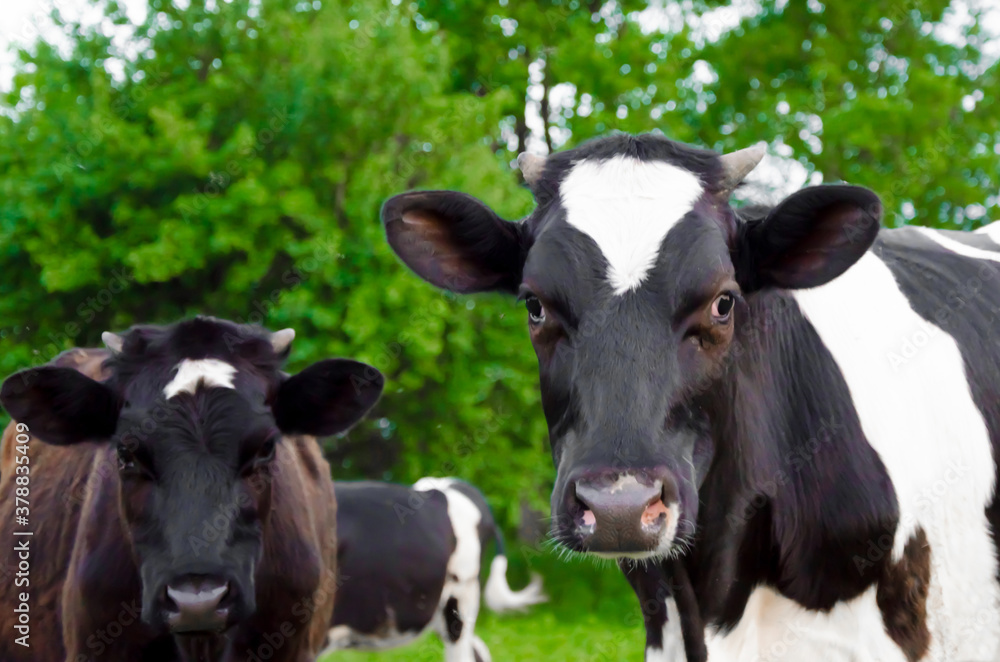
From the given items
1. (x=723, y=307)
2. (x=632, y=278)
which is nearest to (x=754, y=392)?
(x=723, y=307)

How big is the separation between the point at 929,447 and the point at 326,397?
2.73 meters

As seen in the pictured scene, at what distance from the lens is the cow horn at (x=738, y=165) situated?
3424mm

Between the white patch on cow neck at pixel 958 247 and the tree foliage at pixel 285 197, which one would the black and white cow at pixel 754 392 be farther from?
the tree foliage at pixel 285 197

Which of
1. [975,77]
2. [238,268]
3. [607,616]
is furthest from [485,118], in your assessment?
[975,77]

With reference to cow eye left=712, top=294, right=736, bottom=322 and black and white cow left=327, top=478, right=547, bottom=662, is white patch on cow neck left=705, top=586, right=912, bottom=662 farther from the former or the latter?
black and white cow left=327, top=478, right=547, bottom=662

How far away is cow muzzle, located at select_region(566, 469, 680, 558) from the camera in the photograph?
106 inches

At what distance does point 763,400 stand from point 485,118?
496 inches

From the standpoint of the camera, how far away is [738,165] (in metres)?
3.45

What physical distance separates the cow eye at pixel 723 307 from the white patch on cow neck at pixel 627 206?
0.73ft

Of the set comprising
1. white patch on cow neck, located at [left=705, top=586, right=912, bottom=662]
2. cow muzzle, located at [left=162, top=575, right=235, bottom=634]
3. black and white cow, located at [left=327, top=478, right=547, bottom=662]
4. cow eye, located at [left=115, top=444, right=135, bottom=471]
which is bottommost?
black and white cow, located at [left=327, top=478, right=547, bottom=662]

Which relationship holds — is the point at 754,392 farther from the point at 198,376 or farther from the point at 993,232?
the point at 198,376

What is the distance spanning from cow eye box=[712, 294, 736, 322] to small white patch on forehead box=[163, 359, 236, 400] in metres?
2.38

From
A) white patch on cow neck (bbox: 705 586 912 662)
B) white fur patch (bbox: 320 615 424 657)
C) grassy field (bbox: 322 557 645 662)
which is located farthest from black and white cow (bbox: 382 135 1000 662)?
grassy field (bbox: 322 557 645 662)

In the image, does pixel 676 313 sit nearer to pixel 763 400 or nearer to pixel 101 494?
pixel 763 400
